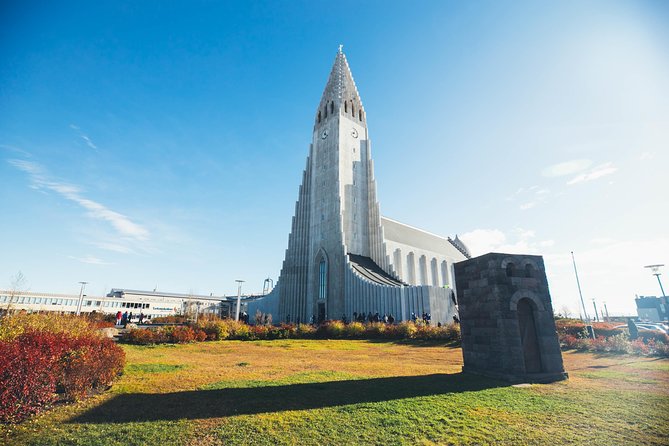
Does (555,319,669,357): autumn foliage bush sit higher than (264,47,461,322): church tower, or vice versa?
(264,47,461,322): church tower

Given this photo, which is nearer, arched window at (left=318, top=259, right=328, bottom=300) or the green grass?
the green grass

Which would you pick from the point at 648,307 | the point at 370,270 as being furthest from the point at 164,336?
the point at 648,307

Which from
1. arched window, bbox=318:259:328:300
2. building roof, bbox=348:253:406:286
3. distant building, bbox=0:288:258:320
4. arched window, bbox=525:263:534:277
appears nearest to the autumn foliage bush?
arched window, bbox=525:263:534:277

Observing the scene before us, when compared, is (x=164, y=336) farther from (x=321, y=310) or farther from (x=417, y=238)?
(x=417, y=238)

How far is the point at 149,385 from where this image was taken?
8.51 metres

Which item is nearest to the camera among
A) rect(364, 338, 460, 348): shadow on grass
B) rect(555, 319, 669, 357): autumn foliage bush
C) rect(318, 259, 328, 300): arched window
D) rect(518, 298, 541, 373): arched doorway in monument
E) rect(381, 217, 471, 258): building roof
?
rect(518, 298, 541, 373): arched doorway in monument

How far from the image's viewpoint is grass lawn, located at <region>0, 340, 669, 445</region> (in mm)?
5227

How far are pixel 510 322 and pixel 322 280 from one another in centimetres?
3579

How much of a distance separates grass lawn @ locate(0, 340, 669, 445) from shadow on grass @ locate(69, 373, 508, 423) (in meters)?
0.03

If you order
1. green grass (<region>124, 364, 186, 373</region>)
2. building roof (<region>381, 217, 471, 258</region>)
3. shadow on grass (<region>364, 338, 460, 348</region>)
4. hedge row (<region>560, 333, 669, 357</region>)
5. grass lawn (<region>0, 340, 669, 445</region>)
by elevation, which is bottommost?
grass lawn (<region>0, 340, 669, 445</region>)

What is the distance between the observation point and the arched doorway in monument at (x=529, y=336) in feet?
32.2

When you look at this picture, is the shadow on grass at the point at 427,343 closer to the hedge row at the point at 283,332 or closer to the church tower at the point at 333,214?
the hedge row at the point at 283,332

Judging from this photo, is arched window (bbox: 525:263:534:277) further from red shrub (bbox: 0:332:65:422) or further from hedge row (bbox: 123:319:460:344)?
red shrub (bbox: 0:332:65:422)

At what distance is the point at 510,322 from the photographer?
32.2 feet
